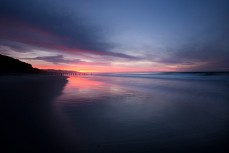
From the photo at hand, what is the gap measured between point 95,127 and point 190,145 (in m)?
2.63

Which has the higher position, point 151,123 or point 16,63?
point 16,63

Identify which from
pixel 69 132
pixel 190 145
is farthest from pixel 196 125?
pixel 69 132

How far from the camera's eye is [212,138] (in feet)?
10.8

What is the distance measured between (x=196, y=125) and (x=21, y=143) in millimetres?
5146

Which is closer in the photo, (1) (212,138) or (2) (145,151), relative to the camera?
(2) (145,151)

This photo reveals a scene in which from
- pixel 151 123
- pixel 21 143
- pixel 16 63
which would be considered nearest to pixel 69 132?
pixel 21 143

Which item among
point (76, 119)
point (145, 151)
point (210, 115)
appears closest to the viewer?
point (145, 151)

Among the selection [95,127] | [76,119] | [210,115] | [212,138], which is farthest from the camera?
[210,115]

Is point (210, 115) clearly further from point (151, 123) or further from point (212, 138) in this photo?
point (151, 123)

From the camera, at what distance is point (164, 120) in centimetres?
451

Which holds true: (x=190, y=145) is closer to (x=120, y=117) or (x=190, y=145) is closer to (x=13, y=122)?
(x=120, y=117)

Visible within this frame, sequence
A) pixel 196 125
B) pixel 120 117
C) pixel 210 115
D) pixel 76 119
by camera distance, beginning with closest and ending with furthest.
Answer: pixel 196 125
pixel 76 119
pixel 120 117
pixel 210 115

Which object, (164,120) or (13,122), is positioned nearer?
(13,122)

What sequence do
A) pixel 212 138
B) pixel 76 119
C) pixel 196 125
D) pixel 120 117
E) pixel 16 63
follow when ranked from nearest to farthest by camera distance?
1. pixel 212 138
2. pixel 196 125
3. pixel 76 119
4. pixel 120 117
5. pixel 16 63
